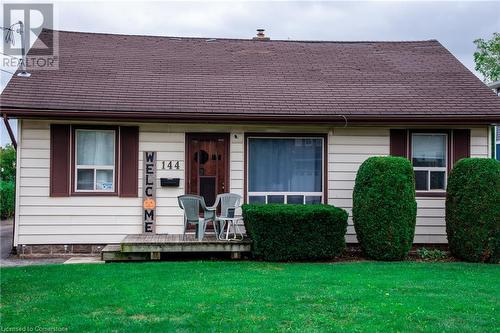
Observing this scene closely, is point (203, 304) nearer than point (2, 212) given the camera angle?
Yes

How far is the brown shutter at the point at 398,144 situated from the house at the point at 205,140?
2 cm

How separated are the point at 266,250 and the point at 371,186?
2158mm

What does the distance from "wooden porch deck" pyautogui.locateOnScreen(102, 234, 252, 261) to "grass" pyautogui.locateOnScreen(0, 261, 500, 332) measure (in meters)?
0.40

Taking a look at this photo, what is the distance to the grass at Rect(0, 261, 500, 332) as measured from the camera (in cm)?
513

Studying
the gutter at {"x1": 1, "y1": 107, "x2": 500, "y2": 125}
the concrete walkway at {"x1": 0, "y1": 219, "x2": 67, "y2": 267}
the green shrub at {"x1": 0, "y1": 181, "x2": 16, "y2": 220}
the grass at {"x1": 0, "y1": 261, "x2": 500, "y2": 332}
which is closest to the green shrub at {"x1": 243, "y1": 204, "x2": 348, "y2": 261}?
the grass at {"x1": 0, "y1": 261, "x2": 500, "y2": 332}

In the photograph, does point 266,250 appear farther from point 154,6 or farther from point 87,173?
point 154,6

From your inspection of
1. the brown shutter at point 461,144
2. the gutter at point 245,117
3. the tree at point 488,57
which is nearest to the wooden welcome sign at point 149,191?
the gutter at point 245,117

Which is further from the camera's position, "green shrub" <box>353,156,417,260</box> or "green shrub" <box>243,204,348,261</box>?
"green shrub" <box>353,156,417,260</box>

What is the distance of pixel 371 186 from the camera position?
9.29m

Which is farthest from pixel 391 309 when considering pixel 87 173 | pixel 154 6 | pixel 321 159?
pixel 154 6

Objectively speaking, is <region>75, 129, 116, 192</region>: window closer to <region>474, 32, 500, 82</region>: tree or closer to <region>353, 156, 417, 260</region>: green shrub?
<region>353, 156, 417, 260</region>: green shrub

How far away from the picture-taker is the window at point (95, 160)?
396 inches

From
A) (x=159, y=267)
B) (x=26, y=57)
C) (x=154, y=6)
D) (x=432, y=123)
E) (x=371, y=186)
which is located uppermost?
(x=154, y=6)

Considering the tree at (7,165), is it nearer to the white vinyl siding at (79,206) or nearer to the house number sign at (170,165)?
the white vinyl siding at (79,206)
